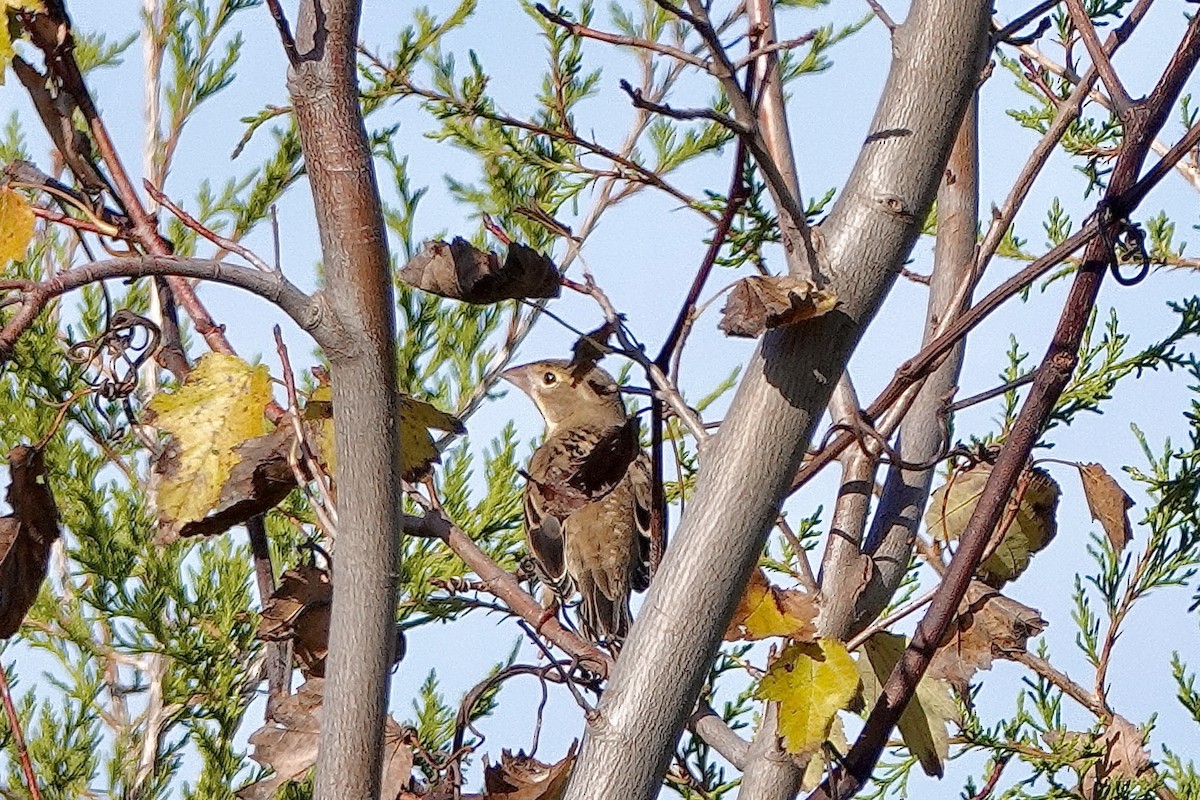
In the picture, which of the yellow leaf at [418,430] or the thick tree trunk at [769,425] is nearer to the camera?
the thick tree trunk at [769,425]

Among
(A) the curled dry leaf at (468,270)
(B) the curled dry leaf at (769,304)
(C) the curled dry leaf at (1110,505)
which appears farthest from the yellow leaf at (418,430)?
Answer: (C) the curled dry leaf at (1110,505)

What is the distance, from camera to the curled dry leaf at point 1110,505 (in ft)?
4.49

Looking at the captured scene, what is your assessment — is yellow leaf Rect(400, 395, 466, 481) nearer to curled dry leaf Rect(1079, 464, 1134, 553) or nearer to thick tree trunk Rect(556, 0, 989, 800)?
thick tree trunk Rect(556, 0, 989, 800)

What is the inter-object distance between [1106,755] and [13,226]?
1.42m

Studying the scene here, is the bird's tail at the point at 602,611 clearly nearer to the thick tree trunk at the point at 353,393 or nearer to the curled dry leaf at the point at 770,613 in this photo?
the curled dry leaf at the point at 770,613

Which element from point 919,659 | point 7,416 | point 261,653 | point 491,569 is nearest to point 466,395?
point 261,653

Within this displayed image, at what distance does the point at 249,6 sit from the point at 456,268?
8.94ft

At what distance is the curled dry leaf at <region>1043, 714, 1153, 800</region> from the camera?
1.66 m

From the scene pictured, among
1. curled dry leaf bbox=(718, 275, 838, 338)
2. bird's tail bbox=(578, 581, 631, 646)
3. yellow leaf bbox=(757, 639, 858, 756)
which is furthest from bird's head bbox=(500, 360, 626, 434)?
curled dry leaf bbox=(718, 275, 838, 338)

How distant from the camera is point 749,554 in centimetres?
108

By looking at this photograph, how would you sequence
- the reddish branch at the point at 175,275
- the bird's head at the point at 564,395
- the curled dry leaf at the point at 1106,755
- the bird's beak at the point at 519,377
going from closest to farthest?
the reddish branch at the point at 175,275
the curled dry leaf at the point at 1106,755
the bird's head at the point at 564,395
the bird's beak at the point at 519,377

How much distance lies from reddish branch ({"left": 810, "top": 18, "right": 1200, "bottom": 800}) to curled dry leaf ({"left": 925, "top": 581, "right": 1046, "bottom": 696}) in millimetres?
260

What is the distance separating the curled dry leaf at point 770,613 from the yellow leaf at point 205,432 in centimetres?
48

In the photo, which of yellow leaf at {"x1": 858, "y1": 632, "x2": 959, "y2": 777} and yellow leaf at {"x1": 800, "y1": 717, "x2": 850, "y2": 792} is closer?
yellow leaf at {"x1": 800, "y1": 717, "x2": 850, "y2": 792}
